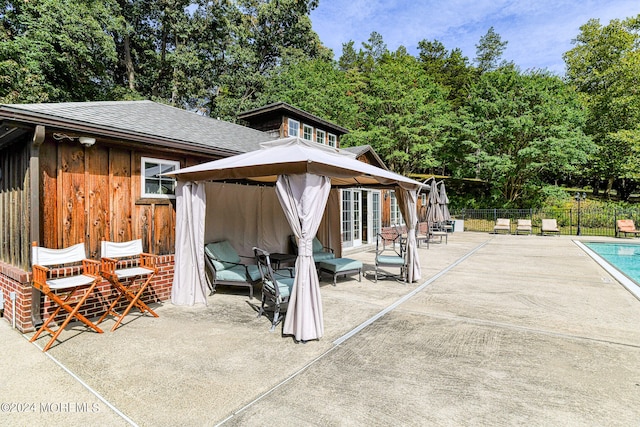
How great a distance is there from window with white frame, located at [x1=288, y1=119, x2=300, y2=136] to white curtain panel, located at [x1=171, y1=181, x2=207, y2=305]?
8.62m

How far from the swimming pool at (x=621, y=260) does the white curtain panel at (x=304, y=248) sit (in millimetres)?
6058

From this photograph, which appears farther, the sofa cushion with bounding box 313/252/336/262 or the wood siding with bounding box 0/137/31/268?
the sofa cushion with bounding box 313/252/336/262

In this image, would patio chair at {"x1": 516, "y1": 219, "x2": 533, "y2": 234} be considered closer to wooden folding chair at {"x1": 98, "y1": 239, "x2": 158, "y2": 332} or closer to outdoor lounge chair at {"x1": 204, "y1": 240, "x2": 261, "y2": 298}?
outdoor lounge chair at {"x1": 204, "y1": 240, "x2": 261, "y2": 298}

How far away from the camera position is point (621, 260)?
1038 centimetres

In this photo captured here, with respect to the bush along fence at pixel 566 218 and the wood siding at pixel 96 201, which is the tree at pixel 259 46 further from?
the wood siding at pixel 96 201

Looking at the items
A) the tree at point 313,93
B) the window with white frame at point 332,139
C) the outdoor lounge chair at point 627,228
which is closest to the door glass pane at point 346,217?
the window with white frame at point 332,139

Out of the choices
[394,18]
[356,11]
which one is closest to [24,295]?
[356,11]

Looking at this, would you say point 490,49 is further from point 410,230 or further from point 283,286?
point 283,286

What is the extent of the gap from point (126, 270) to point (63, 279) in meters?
0.71

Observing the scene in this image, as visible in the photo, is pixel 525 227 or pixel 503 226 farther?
pixel 503 226

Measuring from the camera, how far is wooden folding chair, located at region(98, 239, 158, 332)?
14.2ft

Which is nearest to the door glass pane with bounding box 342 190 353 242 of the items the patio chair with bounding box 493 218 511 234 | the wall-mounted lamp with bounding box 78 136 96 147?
the wall-mounted lamp with bounding box 78 136 96 147

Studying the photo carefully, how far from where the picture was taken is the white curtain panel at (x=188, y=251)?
209 inches

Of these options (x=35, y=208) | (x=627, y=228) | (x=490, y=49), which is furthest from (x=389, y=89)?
(x=35, y=208)
